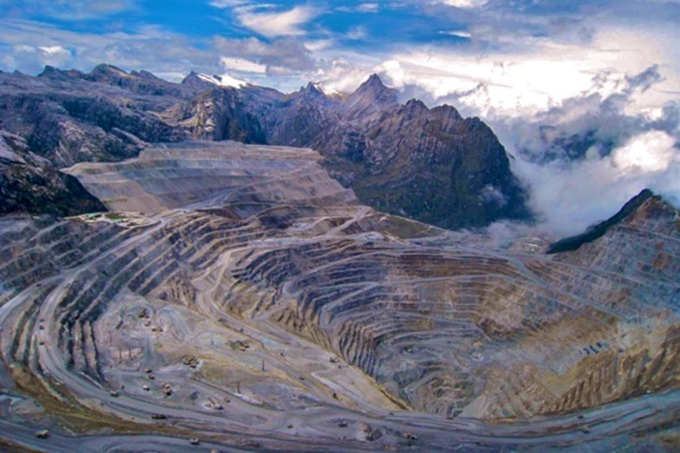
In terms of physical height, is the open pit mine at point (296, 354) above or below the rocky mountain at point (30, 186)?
below

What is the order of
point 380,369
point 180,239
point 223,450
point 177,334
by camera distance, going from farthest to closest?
point 180,239
point 380,369
point 177,334
point 223,450

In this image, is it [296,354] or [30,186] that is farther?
[30,186]

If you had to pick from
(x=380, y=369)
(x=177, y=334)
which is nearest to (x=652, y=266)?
(x=380, y=369)

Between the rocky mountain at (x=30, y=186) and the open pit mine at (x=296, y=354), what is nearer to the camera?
the open pit mine at (x=296, y=354)

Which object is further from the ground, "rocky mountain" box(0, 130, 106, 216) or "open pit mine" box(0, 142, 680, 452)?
"rocky mountain" box(0, 130, 106, 216)

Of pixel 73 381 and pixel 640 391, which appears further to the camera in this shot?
pixel 640 391

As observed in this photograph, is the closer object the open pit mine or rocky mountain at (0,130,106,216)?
the open pit mine

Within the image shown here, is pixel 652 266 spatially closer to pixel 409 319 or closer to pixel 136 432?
pixel 409 319

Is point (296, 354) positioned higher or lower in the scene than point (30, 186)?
lower
